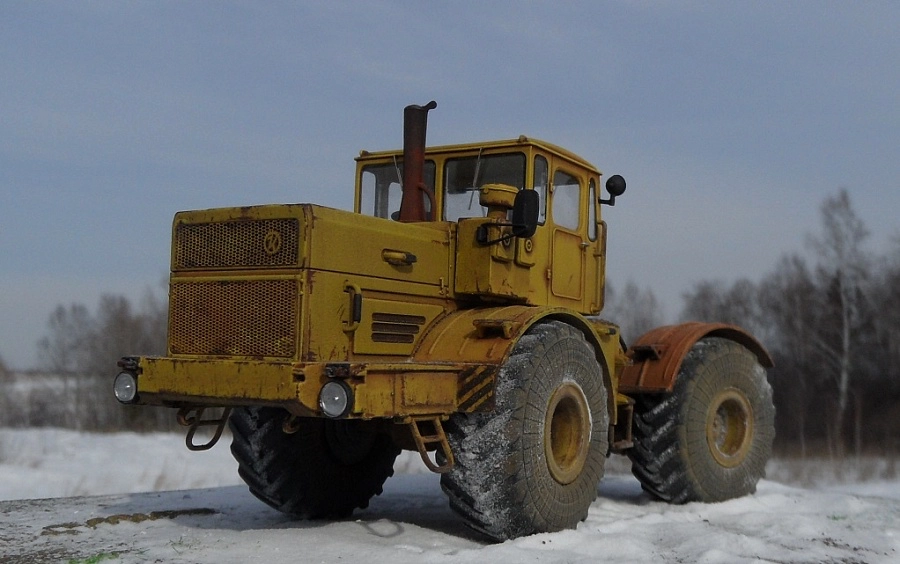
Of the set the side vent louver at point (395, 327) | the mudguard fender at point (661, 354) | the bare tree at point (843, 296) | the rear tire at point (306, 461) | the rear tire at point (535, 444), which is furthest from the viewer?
the bare tree at point (843, 296)

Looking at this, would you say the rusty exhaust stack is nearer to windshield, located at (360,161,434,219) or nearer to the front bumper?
windshield, located at (360,161,434,219)

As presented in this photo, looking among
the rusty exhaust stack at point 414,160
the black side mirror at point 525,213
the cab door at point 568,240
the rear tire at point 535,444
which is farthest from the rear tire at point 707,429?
the rusty exhaust stack at point 414,160

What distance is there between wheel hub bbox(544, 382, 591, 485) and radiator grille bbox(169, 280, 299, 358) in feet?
7.19

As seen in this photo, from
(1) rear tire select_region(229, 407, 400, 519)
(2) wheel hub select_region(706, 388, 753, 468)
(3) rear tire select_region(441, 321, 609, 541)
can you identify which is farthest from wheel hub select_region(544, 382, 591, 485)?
(2) wheel hub select_region(706, 388, 753, 468)

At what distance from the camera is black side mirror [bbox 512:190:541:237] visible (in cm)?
720

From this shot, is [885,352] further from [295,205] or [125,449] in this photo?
[295,205]

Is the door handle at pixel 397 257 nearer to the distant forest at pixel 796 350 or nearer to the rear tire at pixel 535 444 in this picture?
the rear tire at pixel 535 444

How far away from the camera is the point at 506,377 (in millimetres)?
6820

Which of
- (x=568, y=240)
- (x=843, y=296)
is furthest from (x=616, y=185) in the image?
(x=843, y=296)

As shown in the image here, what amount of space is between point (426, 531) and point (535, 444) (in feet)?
3.72

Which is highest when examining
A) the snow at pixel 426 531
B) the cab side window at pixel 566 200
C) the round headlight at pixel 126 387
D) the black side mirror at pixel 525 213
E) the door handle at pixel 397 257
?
the cab side window at pixel 566 200

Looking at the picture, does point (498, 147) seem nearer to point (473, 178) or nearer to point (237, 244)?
point (473, 178)

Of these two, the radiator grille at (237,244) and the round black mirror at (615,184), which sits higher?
the round black mirror at (615,184)

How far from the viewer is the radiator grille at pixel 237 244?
644 centimetres
